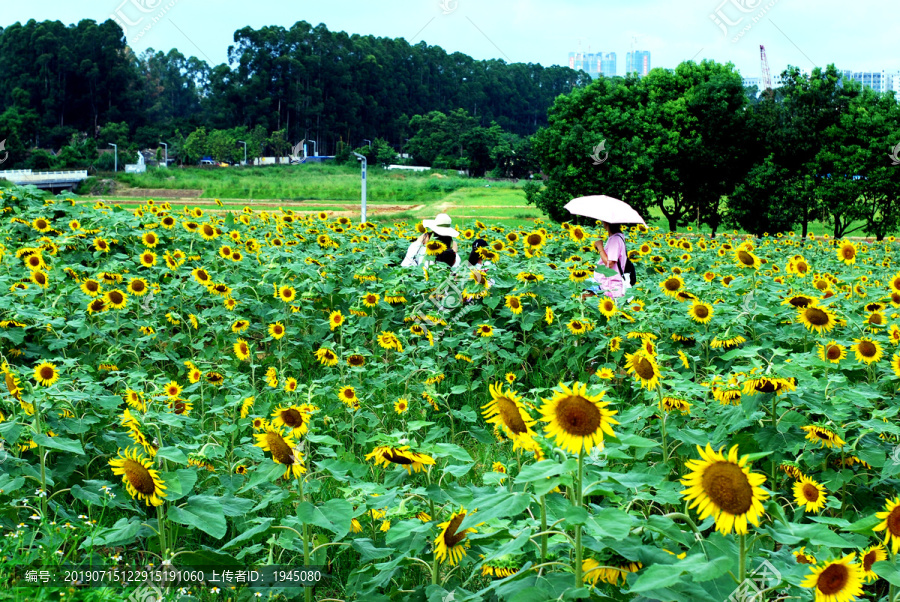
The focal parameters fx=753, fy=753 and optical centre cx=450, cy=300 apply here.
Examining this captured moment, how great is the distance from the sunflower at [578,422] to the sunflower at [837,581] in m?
0.54

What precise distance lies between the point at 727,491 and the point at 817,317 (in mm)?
2693

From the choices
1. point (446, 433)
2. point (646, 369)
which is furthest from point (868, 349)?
point (446, 433)

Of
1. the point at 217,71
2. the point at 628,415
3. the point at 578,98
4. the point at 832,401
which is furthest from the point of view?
the point at 217,71

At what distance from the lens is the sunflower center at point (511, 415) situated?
2039 millimetres

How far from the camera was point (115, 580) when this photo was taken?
2512mm

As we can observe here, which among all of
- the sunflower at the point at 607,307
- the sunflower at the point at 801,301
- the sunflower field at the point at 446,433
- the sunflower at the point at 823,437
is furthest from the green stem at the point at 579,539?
the sunflower at the point at 607,307

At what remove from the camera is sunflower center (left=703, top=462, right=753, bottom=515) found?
1.61 m

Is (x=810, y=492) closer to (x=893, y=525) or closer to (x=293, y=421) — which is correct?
(x=893, y=525)

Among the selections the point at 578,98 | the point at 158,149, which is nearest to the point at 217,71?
the point at 158,149

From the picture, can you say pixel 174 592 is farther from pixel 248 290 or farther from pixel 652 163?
pixel 652 163

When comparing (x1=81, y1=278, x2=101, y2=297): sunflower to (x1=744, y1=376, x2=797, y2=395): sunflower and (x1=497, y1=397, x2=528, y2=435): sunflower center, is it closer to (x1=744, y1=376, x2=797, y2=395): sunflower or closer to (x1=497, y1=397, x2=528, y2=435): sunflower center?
(x1=497, y1=397, x2=528, y2=435): sunflower center

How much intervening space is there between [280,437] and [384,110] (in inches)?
3609

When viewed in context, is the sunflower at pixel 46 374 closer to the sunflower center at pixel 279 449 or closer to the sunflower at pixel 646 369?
the sunflower center at pixel 279 449

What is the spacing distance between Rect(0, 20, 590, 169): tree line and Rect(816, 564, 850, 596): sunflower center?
6950 cm
